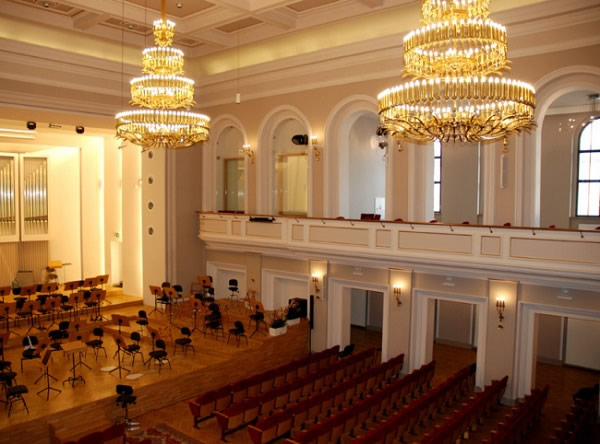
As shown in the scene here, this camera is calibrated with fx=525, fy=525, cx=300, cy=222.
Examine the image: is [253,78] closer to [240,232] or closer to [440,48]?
[240,232]

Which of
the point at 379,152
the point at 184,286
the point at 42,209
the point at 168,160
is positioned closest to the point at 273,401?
the point at 184,286

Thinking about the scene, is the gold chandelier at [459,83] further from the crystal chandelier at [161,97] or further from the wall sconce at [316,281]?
the wall sconce at [316,281]

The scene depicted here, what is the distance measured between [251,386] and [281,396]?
2.76 feet

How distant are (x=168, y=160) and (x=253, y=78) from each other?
3.62 m

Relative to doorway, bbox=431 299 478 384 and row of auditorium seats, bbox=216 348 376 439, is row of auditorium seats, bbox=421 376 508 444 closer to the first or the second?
row of auditorium seats, bbox=216 348 376 439

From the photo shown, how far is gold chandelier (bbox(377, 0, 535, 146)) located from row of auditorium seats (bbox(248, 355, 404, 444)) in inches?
214

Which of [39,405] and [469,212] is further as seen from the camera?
[469,212]

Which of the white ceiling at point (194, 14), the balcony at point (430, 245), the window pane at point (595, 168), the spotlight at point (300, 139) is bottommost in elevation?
the balcony at point (430, 245)

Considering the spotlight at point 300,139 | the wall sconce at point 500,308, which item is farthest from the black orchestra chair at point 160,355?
the wall sconce at point 500,308

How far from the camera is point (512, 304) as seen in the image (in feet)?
36.1

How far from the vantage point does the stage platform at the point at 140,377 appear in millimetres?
9414

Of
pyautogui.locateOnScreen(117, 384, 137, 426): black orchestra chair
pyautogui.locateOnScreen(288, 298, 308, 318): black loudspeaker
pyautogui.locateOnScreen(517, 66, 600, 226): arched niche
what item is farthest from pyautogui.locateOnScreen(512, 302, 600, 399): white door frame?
pyautogui.locateOnScreen(117, 384, 137, 426): black orchestra chair

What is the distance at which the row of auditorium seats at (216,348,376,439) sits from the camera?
947 centimetres

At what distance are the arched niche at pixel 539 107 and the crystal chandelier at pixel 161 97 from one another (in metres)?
6.89
